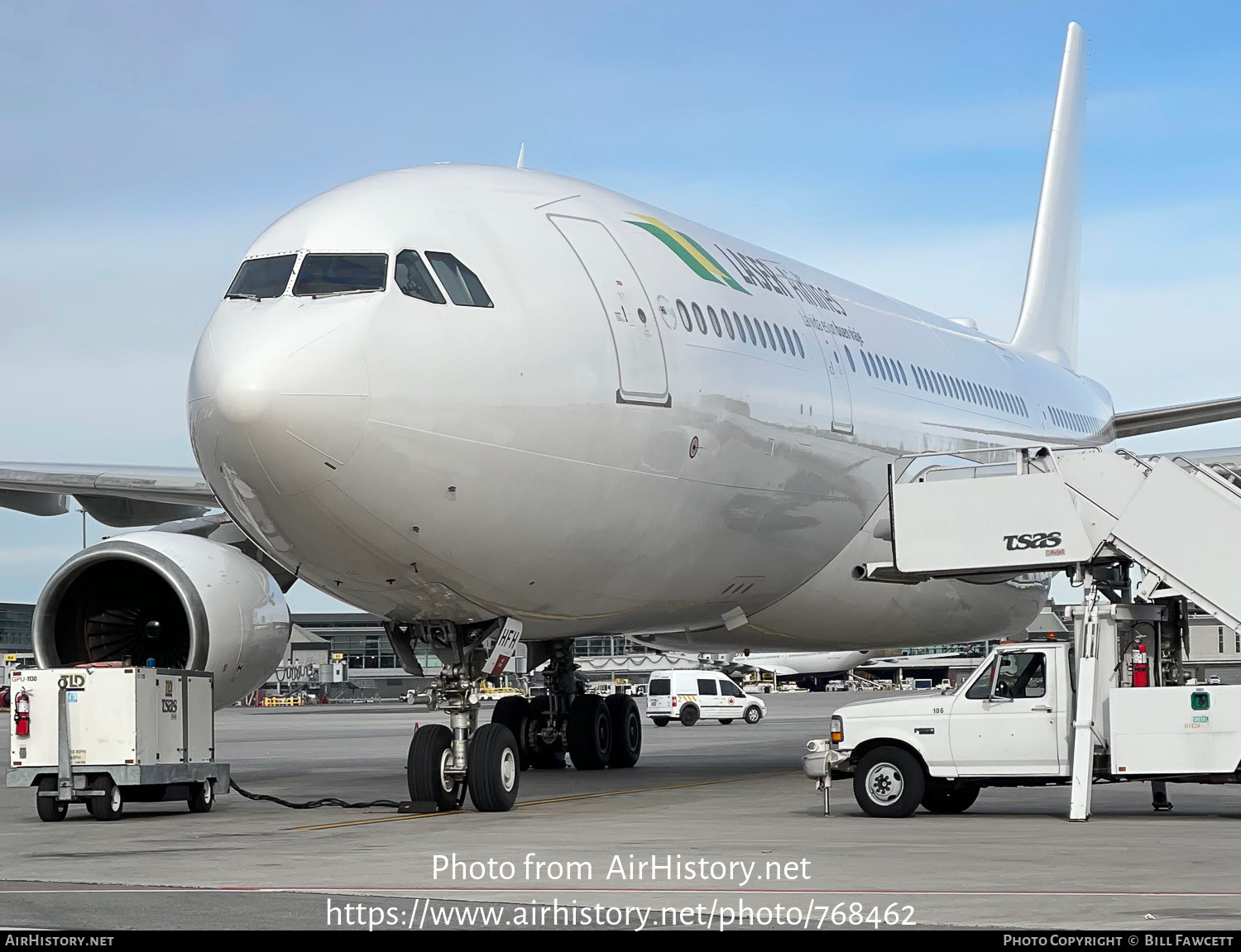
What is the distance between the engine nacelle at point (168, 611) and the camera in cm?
1421

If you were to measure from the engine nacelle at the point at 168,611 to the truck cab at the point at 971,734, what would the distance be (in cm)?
519

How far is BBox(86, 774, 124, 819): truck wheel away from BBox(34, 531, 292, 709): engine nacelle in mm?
1335

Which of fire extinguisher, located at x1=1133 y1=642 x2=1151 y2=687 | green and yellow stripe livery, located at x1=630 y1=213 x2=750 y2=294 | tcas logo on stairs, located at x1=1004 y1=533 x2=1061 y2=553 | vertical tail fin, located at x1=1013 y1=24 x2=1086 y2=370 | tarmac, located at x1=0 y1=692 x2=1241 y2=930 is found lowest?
tarmac, located at x1=0 y1=692 x2=1241 y2=930

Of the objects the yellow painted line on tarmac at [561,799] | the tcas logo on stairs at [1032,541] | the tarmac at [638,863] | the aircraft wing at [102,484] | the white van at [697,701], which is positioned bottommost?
the white van at [697,701]

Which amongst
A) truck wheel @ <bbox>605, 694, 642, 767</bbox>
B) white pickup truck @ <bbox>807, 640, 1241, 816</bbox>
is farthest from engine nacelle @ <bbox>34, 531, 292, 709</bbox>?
white pickup truck @ <bbox>807, 640, 1241, 816</bbox>

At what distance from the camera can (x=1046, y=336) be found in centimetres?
2625

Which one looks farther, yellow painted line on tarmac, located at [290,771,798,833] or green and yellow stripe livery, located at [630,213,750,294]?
green and yellow stripe livery, located at [630,213,750,294]

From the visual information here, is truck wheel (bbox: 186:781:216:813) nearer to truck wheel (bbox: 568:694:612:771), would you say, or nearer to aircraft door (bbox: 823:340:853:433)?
truck wheel (bbox: 568:694:612:771)

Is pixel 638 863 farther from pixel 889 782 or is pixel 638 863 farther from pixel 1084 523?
pixel 1084 523

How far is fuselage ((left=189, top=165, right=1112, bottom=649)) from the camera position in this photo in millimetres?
10758

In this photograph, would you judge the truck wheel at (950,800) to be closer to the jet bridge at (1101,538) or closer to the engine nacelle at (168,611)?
the jet bridge at (1101,538)

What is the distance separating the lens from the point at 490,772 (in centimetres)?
1225

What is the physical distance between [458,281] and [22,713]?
17.0 ft

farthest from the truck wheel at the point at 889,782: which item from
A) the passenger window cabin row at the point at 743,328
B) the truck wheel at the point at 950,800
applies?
the passenger window cabin row at the point at 743,328
